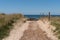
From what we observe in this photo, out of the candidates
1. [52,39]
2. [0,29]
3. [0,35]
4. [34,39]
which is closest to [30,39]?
[34,39]

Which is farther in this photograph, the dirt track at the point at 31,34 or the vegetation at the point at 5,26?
the vegetation at the point at 5,26

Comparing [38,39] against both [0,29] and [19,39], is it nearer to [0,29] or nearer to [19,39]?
[19,39]

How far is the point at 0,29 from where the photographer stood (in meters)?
18.5

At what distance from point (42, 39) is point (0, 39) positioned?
2.84 meters

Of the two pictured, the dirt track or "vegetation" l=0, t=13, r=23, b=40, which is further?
"vegetation" l=0, t=13, r=23, b=40

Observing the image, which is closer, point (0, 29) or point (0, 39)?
point (0, 39)

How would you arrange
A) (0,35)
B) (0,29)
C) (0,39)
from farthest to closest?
(0,29) < (0,35) < (0,39)

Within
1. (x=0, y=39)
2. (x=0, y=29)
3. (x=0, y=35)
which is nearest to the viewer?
(x=0, y=39)

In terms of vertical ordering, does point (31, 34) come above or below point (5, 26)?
below

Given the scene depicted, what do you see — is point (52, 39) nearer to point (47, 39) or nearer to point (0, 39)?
point (47, 39)

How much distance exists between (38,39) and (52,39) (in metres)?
0.97

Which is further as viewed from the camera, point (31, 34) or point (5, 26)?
point (5, 26)

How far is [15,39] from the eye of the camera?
1481 centimetres

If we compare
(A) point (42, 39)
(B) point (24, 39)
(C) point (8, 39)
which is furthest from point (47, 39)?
(C) point (8, 39)
